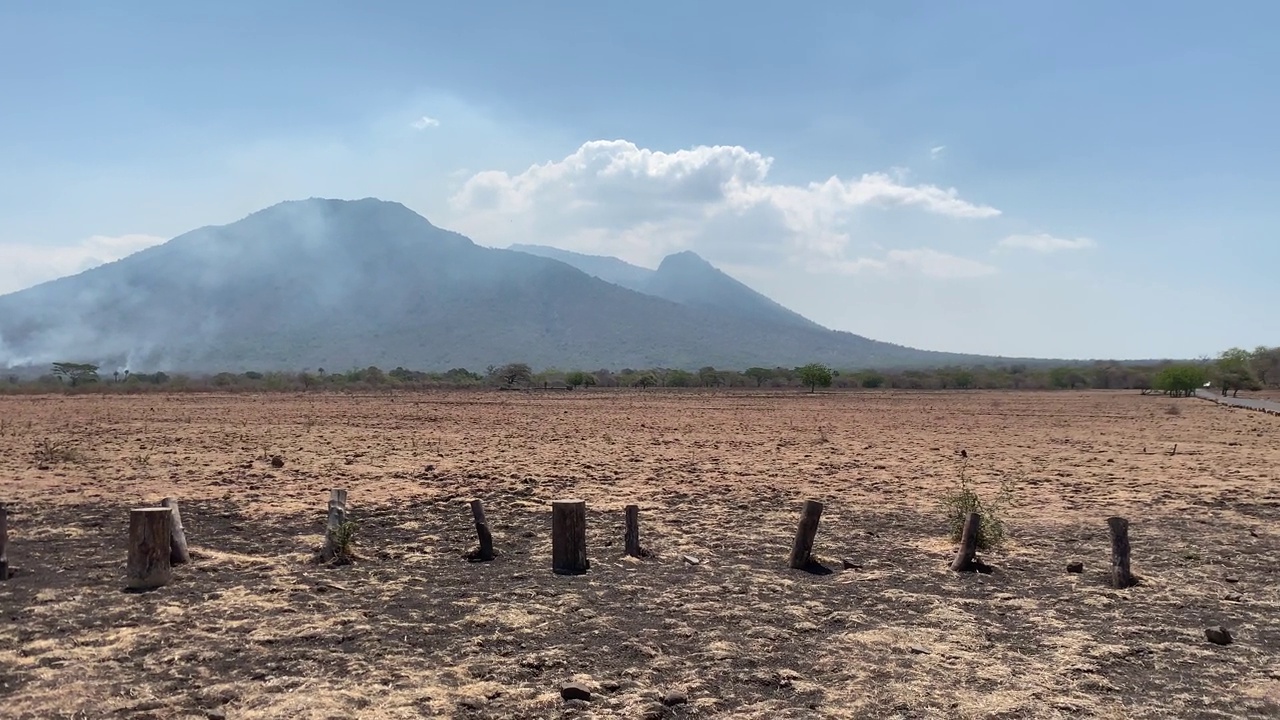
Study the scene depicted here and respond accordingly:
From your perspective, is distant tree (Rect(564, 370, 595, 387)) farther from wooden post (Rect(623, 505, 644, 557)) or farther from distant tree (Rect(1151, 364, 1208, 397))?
wooden post (Rect(623, 505, 644, 557))

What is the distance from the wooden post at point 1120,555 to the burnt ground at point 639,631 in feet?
0.82

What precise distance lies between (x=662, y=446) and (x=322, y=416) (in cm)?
1749

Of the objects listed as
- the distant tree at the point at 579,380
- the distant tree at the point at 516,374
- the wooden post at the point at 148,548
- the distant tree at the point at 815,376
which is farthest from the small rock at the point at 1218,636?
the distant tree at the point at 579,380

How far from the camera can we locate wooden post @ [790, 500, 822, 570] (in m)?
8.72

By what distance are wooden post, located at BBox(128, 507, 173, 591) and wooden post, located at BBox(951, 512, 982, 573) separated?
25.9 ft

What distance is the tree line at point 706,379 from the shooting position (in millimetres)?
71000

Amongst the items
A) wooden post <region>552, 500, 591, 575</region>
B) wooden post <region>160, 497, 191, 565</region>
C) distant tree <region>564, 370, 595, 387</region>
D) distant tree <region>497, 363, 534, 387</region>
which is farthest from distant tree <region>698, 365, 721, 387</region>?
wooden post <region>160, 497, 191, 565</region>

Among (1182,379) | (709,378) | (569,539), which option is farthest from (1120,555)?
(709,378)

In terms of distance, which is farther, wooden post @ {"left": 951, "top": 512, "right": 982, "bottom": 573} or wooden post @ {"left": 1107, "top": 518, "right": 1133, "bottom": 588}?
wooden post @ {"left": 951, "top": 512, "right": 982, "bottom": 573}

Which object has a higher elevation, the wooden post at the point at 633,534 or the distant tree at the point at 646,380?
the distant tree at the point at 646,380

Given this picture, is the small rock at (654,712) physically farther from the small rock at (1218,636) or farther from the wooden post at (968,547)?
the wooden post at (968,547)

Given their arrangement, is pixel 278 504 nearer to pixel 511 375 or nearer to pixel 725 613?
pixel 725 613

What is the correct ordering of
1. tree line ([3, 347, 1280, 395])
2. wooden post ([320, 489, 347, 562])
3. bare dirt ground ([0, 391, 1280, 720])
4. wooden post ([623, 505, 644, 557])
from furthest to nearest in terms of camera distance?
tree line ([3, 347, 1280, 395])
wooden post ([623, 505, 644, 557])
wooden post ([320, 489, 347, 562])
bare dirt ground ([0, 391, 1280, 720])

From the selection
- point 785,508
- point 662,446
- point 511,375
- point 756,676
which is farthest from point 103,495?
point 511,375
